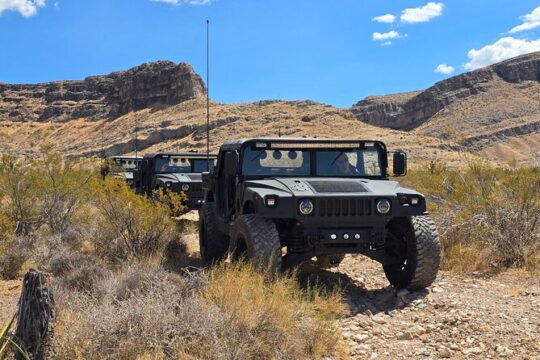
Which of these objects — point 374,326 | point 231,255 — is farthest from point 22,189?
point 374,326

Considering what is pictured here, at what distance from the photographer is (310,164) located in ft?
21.9

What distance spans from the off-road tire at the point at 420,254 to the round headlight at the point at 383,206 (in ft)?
1.54

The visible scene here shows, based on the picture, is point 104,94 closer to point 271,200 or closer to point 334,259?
point 334,259

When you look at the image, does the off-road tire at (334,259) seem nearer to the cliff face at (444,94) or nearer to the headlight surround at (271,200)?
the headlight surround at (271,200)

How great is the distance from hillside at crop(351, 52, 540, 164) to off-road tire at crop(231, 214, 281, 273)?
71.4 metres

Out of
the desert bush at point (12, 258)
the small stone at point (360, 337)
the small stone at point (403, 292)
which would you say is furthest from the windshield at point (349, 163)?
the desert bush at point (12, 258)

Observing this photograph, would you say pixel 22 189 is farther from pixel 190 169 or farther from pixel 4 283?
pixel 190 169

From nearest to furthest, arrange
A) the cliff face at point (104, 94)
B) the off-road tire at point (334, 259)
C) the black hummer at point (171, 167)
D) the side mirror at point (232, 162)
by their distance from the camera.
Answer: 1. the side mirror at point (232, 162)
2. the off-road tire at point (334, 259)
3. the black hummer at point (171, 167)
4. the cliff face at point (104, 94)

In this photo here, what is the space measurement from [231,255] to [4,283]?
3.02 m

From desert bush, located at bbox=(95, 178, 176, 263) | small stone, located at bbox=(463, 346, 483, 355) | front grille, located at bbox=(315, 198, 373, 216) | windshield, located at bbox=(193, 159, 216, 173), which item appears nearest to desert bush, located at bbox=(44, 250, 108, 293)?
desert bush, located at bbox=(95, 178, 176, 263)

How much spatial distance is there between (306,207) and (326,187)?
39 centimetres

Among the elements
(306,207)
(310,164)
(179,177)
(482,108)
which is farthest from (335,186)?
(482,108)

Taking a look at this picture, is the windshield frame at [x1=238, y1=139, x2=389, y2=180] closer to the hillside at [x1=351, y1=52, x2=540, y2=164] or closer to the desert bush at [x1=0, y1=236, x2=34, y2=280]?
the desert bush at [x1=0, y1=236, x2=34, y2=280]

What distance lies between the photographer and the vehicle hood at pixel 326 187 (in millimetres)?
5625
